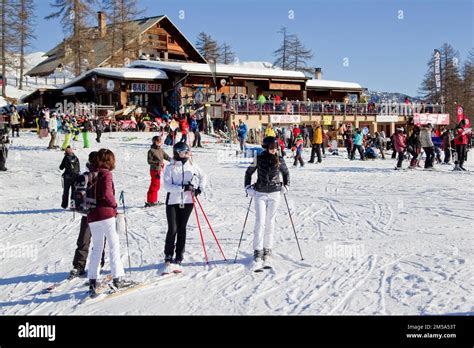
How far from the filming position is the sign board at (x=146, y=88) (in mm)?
32344

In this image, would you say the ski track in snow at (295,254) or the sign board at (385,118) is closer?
the ski track in snow at (295,254)

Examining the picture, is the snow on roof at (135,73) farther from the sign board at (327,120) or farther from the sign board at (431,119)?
the sign board at (431,119)

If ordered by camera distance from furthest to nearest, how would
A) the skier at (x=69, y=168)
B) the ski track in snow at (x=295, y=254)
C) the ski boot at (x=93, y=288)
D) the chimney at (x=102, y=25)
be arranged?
the chimney at (x=102, y=25), the skier at (x=69, y=168), the ski boot at (x=93, y=288), the ski track in snow at (x=295, y=254)

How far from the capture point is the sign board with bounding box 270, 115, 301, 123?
Result: 31.3 m

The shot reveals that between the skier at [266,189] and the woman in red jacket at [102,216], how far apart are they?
1897 millimetres

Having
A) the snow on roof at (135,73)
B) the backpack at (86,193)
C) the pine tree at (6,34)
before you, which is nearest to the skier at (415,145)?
the backpack at (86,193)

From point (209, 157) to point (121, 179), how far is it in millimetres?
5748

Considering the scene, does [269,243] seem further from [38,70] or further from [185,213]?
[38,70]

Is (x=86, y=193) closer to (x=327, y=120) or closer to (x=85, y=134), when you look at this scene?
(x=85, y=134)

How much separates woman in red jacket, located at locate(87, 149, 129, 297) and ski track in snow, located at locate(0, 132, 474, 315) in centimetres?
44

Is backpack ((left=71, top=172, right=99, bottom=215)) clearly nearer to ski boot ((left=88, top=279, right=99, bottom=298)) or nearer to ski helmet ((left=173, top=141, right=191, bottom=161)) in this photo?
ski boot ((left=88, top=279, right=99, bottom=298))

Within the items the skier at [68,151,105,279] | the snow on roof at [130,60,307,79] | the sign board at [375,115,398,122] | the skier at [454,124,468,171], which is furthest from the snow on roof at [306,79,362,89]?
the skier at [68,151,105,279]

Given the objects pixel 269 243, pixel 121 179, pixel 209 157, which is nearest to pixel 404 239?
pixel 269 243
